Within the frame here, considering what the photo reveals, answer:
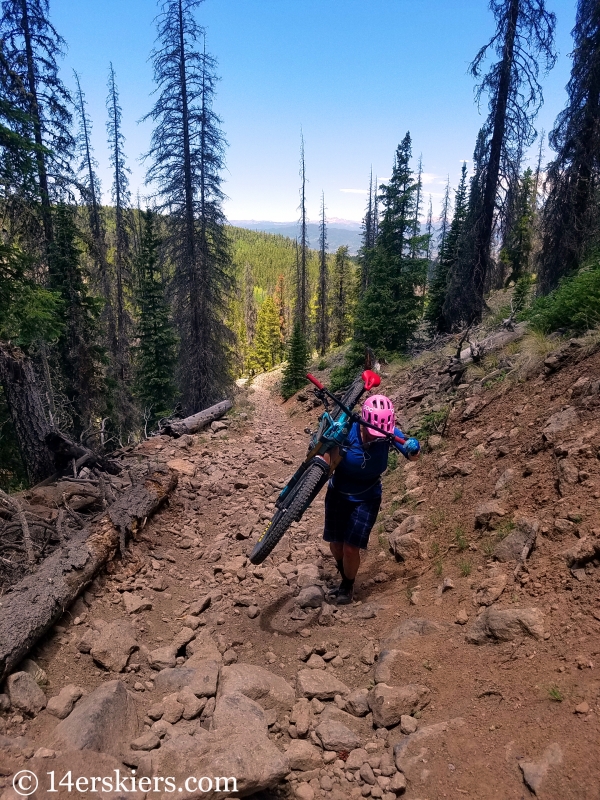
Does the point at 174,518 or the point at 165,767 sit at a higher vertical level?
the point at 165,767

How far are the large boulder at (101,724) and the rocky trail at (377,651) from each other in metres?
0.01

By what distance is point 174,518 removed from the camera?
653 cm

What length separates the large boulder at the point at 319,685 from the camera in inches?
129

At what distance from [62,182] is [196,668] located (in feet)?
44.2

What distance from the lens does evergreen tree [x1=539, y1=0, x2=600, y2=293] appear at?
13172 mm

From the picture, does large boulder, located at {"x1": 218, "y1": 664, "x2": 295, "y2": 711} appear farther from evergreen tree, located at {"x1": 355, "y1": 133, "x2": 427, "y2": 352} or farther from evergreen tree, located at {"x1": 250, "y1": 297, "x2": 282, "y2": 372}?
evergreen tree, located at {"x1": 250, "y1": 297, "x2": 282, "y2": 372}

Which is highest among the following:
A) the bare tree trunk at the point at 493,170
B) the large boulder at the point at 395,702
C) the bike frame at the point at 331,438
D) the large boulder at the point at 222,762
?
the bare tree trunk at the point at 493,170

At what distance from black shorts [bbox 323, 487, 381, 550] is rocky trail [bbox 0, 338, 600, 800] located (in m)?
0.67

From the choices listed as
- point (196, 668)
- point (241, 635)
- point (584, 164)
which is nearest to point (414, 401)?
point (241, 635)

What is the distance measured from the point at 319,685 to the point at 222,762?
1.17m

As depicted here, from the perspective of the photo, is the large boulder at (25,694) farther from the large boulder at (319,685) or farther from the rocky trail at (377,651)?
the large boulder at (319,685)

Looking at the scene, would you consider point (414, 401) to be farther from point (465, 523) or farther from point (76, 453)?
point (76, 453)

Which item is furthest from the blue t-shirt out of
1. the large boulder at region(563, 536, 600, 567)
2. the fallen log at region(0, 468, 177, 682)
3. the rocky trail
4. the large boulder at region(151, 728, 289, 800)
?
the fallen log at region(0, 468, 177, 682)

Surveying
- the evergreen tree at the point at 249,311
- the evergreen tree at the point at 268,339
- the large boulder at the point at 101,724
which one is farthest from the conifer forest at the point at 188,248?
the evergreen tree at the point at 249,311
